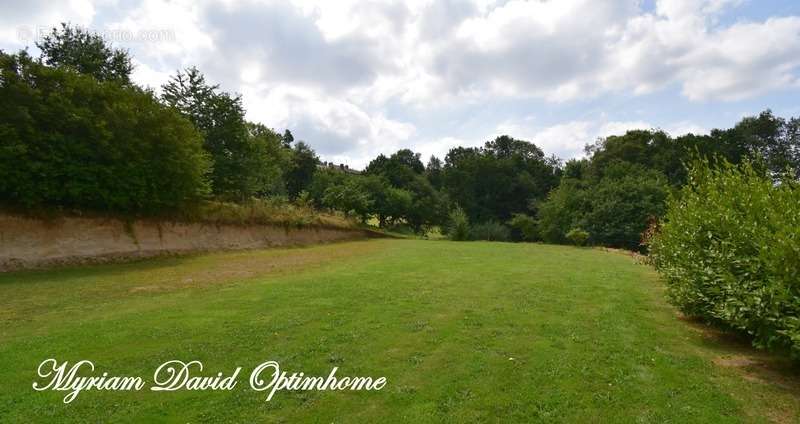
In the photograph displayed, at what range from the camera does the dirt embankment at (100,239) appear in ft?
48.0

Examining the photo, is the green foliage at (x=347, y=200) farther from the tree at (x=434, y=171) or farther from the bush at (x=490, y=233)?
the tree at (x=434, y=171)

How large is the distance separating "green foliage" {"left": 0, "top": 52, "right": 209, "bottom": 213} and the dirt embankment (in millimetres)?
733

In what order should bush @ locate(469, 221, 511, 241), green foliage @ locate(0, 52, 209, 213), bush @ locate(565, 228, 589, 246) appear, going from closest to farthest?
green foliage @ locate(0, 52, 209, 213) → bush @ locate(565, 228, 589, 246) → bush @ locate(469, 221, 511, 241)

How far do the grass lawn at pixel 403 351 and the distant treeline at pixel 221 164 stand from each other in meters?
4.58

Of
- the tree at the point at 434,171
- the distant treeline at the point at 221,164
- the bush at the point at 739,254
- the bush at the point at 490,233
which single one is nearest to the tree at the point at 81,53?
the distant treeline at the point at 221,164

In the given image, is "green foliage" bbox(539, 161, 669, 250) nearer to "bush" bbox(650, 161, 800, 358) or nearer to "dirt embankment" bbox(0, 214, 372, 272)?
"bush" bbox(650, 161, 800, 358)

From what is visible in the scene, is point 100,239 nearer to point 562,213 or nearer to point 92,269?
point 92,269

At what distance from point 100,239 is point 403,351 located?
16.4m

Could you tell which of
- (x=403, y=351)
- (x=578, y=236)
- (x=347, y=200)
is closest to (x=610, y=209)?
(x=578, y=236)

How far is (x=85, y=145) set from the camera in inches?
626

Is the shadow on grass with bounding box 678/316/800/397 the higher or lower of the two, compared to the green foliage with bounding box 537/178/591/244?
lower

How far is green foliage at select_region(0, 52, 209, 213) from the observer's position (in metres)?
14.3

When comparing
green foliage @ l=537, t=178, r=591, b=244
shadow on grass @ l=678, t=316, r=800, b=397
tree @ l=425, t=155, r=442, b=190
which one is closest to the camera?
shadow on grass @ l=678, t=316, r=800, b=397

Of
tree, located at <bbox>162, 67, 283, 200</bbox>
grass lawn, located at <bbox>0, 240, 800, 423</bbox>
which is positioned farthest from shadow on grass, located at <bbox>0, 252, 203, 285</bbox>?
tree, located at <bbox>162, 67, 283, 200</bbox>
